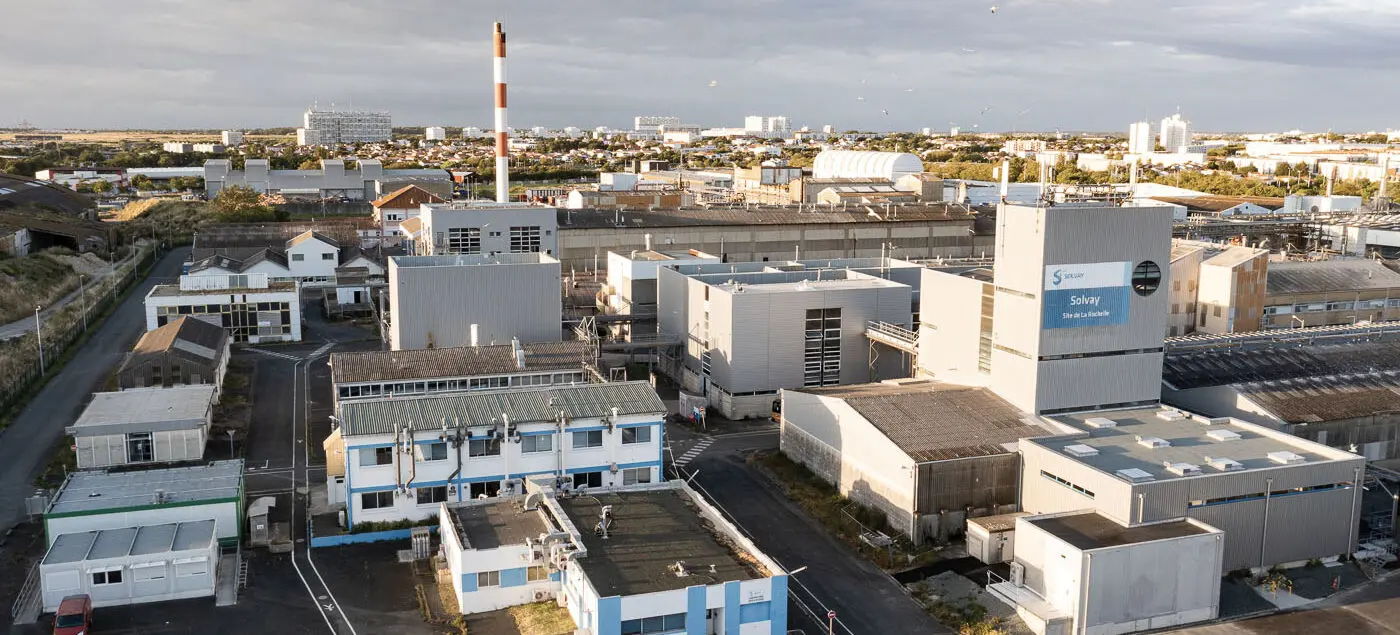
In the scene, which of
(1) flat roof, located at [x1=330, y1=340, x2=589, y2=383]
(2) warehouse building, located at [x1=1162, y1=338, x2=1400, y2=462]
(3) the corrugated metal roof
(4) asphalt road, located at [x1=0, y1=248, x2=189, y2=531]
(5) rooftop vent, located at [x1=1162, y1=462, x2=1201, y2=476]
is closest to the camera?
(5) rooftop vent, located at [x1=1162, y1=462, x2=1201, y2=476]

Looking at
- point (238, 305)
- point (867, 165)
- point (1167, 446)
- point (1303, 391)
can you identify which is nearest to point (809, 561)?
point (1167, 446)

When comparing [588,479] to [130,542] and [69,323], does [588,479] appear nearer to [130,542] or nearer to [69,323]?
[130,542]

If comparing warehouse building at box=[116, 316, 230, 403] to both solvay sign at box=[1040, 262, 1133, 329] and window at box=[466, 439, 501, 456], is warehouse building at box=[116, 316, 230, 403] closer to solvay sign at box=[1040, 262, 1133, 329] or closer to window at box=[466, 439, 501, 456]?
window at box=[466, 439, 501, 456]

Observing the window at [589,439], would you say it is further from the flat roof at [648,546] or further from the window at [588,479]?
the flat roof at [648,546]

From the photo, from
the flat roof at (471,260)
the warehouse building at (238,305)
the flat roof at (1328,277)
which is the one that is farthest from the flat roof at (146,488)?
the flat roof at (1328,277)

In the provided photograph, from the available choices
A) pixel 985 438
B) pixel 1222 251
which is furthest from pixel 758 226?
pixel 985 438

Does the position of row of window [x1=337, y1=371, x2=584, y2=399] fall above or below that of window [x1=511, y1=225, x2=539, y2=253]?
below

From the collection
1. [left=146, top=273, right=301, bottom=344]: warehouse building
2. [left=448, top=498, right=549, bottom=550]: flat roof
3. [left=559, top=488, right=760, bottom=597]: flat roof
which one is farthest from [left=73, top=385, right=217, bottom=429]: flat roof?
[left=559, top=488, right=760, bottom=597]: flat roof

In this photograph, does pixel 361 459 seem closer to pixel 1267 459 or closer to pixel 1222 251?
pixel 1267 459
